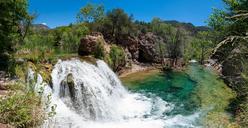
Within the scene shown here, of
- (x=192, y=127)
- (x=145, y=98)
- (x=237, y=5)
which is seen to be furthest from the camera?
(x=145, y=98)

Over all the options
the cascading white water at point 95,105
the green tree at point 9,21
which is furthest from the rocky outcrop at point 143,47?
the green tree at point 9,21

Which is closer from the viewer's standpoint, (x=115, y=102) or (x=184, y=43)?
(x=115, y=102)

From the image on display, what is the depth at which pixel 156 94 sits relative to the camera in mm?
31953

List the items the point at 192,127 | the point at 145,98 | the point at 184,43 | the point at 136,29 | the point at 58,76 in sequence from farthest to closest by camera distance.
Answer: the point at 184,43, the point at 136,29, the point at 145,98, the point at 58,76, the point at 192,127

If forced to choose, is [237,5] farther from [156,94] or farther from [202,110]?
[156,94]

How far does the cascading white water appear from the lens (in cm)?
2068

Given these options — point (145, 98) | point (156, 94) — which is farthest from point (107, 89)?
point (156, 94)

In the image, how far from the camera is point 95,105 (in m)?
22.8

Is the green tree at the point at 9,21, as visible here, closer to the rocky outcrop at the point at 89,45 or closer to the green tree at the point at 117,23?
the rocky outcrop at the point at 89,45

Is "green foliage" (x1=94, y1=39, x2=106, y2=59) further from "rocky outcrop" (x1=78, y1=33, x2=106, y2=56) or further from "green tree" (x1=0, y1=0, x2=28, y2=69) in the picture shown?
"green tree" (x1=0, y1=0, x2=28, y2=69)

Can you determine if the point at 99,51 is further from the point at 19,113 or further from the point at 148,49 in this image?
the point at 19,113

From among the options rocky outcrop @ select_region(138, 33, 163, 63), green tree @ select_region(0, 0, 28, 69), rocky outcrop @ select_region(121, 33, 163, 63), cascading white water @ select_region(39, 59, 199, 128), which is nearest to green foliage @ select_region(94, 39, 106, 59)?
cascading white water @ select_region(39, 59, 199, 128)

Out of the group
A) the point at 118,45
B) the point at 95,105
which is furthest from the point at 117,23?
the point at 95,105

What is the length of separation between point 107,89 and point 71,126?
9.59 m
